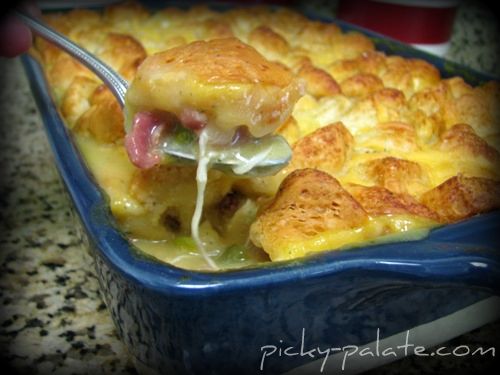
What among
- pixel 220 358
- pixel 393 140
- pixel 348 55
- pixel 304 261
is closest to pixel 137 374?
pixel 220 358

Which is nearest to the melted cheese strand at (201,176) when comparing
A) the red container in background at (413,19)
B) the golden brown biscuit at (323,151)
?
the golden brown biscuit at (323,151)

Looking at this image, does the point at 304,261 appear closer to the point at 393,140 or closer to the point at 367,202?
the point at 367,202

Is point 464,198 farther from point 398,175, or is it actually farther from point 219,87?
point 219,87

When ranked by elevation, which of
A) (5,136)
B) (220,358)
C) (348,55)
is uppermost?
(348,55)

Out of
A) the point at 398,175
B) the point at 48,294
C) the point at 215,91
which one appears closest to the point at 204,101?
the point at 215,91

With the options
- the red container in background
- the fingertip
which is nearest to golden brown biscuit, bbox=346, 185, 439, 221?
the fingertip

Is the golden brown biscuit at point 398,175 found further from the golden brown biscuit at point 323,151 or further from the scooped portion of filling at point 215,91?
the scooped portion of filling at point 215,91
